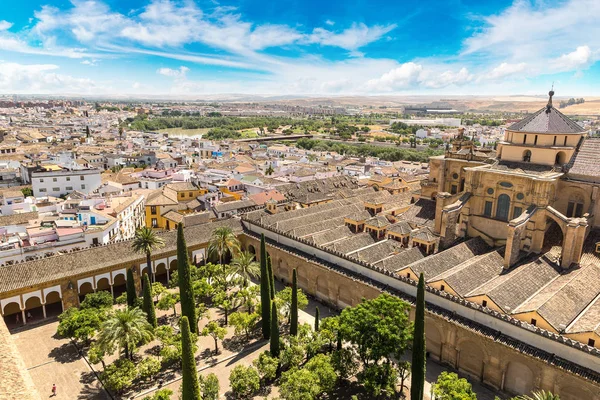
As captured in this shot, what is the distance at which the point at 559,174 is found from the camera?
116 feet

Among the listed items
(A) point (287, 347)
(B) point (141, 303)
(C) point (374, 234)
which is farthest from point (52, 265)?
(C) point (374, 234)

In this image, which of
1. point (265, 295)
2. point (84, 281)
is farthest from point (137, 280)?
point (265, 295)

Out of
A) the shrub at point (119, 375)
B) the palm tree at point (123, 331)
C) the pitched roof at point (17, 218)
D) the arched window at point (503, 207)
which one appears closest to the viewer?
the shrub at point (119, 375)

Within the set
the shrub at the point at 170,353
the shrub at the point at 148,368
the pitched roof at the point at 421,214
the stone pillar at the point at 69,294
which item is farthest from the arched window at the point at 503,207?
the stone pillar at the point at 69,294

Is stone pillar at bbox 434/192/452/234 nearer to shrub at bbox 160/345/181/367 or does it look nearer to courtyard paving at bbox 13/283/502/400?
courtyard paving at bbox 13/283/502/400

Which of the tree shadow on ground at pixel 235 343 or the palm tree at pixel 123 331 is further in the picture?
the tree shadow on ground at pixel 235 343

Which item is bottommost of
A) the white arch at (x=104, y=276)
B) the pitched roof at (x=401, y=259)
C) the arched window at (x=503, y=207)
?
the white arch at (x=104, y=276)

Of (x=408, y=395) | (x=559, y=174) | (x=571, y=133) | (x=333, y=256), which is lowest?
(x=408, y=395)

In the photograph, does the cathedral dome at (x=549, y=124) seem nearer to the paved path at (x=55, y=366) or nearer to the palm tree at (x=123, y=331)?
the palm tree at (x=123, y=331)

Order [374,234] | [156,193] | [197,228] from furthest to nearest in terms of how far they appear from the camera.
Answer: [156,193], [197,228], [374,234]

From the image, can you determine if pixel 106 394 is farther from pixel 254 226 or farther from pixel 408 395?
pixel 254 226

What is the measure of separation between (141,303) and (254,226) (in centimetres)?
1770

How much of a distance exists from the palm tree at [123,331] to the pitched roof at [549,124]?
36295mm

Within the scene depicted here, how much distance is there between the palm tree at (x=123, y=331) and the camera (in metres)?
27.2
